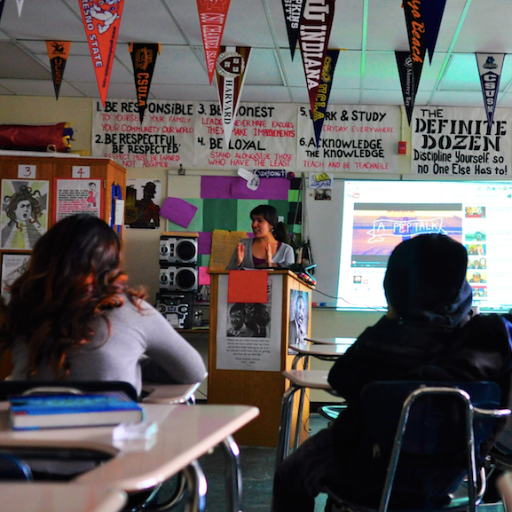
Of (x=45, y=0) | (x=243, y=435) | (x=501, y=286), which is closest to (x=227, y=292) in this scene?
(x=243, y=435)

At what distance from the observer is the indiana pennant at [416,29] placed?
3.96 metres

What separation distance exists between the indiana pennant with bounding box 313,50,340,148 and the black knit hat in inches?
141

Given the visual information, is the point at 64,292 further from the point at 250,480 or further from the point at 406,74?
the point at 406,74

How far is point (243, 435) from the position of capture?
13.5 feet

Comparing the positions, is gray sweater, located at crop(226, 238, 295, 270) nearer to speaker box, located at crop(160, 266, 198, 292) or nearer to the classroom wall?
speaker box, located at crop(160, 266, 198, 292)

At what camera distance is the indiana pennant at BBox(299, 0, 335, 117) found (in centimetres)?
417

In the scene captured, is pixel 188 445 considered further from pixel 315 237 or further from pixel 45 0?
pixel 315 237

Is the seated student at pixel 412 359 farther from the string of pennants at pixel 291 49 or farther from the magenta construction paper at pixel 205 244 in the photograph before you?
the magenta construction paper at pixel 205 244

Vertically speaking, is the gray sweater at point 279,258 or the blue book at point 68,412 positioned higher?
the gray sweater at point 279,258

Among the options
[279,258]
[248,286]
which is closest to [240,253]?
[279,258]

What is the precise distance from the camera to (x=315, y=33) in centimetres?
431

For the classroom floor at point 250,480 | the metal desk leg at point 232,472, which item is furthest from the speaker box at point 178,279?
the metal desk leg at point 232,472

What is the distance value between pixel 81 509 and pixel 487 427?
1385 mm

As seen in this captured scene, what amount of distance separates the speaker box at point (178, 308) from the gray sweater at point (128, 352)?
4165 mm
